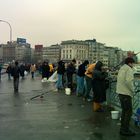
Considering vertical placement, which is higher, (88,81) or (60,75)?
(88,81)

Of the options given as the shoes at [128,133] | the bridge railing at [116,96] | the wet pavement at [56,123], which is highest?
the bridge railing at [116,96]

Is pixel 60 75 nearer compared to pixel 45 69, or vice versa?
pixel 60 75

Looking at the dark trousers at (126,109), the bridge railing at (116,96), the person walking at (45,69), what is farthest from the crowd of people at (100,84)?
the person walking at (45,69)

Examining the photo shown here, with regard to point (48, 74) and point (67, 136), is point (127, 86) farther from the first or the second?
point (48, 74)

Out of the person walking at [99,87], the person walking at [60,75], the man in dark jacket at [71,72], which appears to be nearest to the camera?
the person walking at [99,87]

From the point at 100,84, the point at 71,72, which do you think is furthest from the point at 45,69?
the point at 100,84

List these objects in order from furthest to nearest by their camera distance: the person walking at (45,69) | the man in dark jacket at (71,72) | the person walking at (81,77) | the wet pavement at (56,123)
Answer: the person walking at (45,69)
the man in dark jacket at (71,72)
the person walking at (81,77)
the wet pavement at (56,123)

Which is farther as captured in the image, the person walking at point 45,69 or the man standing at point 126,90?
the person walking at point 45,69

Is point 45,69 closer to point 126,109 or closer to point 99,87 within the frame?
point 99,87

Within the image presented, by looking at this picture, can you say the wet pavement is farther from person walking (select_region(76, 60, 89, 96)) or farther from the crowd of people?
person walking (select_region(76, 60, 89, 96))

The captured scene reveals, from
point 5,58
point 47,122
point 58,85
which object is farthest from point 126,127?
point 5,58

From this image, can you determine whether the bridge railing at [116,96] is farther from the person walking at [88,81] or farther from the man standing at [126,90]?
the person walking at [88,81]

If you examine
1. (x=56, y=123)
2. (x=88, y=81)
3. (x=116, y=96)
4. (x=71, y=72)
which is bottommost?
(x=56, y=123)

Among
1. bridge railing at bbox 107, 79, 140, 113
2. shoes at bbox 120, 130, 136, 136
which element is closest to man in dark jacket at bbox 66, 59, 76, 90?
bridge railing at bbox 107, 79, 140, 113
